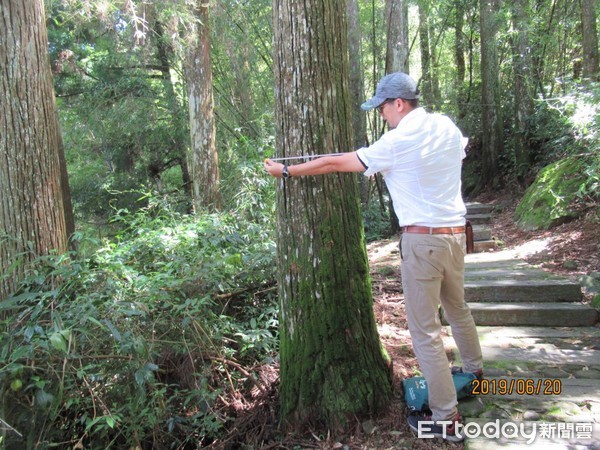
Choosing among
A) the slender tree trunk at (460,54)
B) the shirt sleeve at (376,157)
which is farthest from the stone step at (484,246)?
the slender tree trunk at (460,54)

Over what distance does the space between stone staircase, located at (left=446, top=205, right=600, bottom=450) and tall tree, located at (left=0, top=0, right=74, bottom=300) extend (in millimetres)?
4138

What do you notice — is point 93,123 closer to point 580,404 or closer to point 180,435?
point 180,435

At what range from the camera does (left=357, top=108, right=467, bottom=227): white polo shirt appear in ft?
9.34

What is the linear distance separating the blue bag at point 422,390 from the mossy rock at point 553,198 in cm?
557

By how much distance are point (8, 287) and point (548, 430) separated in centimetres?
458

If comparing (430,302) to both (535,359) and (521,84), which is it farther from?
(521,84)

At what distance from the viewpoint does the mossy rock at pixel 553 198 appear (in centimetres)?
789

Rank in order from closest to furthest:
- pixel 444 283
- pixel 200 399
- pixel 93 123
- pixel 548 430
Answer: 1. pixel 548 430
2. pixel 444 283
3. pixel 200 399
4. pixel 93 123

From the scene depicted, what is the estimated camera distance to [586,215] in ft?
24.4

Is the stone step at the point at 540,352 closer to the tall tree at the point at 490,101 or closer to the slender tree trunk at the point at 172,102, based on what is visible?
the slender tree trunk at the point at 172,102

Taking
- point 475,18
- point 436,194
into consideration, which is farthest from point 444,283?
point 475,18

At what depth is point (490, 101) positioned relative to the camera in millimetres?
14305

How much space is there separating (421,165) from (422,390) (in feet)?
5.10

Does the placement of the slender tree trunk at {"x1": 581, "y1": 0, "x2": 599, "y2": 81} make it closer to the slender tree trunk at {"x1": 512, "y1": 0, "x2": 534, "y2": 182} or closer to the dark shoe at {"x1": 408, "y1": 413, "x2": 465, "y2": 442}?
the slender tree trunk at {"x1": 512, "y1": 0, "x2": 534, "y2": 182}
